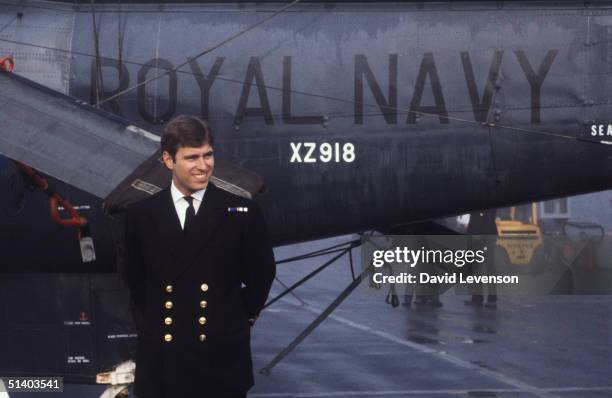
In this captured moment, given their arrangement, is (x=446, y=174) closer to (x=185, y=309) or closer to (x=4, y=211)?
(x=4, y=211)

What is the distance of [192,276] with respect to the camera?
5.35 meters

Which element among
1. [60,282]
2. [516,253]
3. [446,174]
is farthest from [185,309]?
[516,253]

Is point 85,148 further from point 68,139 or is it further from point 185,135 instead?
point 185,135

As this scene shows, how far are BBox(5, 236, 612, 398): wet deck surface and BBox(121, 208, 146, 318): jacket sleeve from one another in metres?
7.34

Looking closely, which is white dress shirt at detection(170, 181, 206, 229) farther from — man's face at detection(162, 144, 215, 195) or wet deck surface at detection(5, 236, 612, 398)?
wet deck surface at detection(5, 236, 612, 398)

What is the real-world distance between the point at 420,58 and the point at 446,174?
41.6 inches

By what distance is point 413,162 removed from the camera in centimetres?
992

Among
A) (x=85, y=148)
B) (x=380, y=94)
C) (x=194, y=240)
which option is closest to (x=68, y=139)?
(x=85, y=148)

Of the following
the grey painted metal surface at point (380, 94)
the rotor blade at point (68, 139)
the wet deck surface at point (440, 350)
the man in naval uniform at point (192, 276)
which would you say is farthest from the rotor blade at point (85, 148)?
the wet deck surface at point (440, 350)

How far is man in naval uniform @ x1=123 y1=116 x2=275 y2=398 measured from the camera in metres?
5.34

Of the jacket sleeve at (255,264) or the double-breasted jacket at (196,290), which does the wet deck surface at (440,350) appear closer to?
the double-breasted jacket at (196,290)

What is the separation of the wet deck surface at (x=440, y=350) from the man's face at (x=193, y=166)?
7.78 metres

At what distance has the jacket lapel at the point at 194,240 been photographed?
534 centimetres

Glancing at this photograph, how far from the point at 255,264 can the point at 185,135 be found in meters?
0.73
